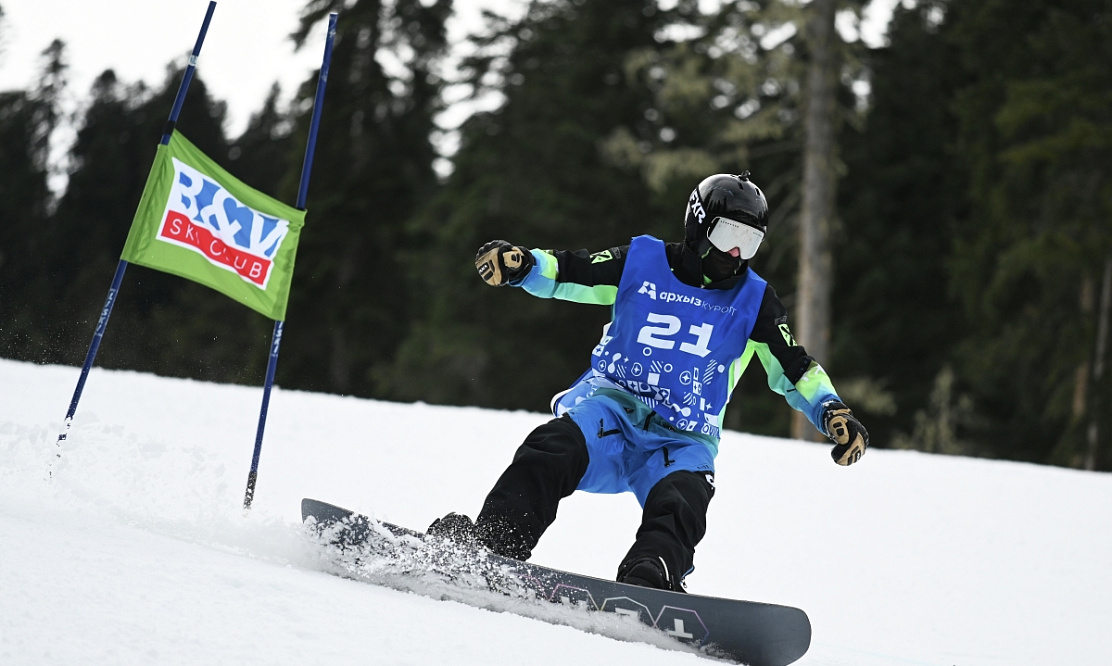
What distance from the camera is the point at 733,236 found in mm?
3664

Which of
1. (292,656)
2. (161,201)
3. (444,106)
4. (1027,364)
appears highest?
(444,106)

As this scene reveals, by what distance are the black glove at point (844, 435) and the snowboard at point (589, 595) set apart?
27.6 inches

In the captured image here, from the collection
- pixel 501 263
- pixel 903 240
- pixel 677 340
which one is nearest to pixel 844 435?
pixel 677 340

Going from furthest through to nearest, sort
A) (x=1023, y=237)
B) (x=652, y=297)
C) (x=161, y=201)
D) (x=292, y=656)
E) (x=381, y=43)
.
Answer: (x=381, y=43), (x=1023, y=237), (x=161, y=201), (x=652, y=297), (x=292, y=656)

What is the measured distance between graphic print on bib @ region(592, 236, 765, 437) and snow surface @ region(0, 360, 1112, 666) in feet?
3.17

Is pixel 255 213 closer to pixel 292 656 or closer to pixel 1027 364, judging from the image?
pixel 292 656

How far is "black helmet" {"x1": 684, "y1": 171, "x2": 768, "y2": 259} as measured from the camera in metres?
3.69

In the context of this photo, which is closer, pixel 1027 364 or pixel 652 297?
pixel 652 297

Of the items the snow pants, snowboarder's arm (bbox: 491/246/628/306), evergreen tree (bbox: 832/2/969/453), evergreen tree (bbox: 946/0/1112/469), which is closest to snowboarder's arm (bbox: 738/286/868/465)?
the snow pants

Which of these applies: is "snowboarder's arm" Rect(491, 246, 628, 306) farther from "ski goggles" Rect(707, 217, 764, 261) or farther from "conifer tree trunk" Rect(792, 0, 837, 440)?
"conifer tree trunk" Rect(792, 0, 837, 440)

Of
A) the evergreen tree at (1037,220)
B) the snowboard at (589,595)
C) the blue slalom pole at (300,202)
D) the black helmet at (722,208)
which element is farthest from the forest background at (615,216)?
the snowboard at (589,595)

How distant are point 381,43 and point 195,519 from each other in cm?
2211

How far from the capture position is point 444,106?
25.7 m

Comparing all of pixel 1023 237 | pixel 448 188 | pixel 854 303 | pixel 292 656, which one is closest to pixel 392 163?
pixel 448 188
